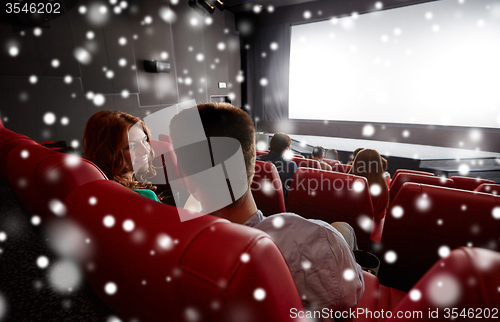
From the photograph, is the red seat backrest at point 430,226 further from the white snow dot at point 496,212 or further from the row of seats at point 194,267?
the row of seats at point 194,267

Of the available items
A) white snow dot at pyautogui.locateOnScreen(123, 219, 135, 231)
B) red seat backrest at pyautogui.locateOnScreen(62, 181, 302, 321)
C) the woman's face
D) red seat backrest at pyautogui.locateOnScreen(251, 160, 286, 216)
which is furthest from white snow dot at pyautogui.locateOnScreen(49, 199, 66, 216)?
red seat backrest at pyautogui.locateOnScreen(251, 160, 286, 216)

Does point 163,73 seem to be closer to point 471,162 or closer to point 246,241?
point 246,241

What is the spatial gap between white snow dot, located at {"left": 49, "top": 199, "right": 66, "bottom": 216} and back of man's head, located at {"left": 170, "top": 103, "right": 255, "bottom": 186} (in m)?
0.33

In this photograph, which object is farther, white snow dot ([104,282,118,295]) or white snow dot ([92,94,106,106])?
white snow dot ([92,94,106,106])

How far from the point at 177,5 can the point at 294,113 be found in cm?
445

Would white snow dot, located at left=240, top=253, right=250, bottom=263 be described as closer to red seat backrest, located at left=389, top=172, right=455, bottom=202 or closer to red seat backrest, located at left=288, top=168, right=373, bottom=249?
red seat backrest, located at left=288, top=168, right=373, bottom=249

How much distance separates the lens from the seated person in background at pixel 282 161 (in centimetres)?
234

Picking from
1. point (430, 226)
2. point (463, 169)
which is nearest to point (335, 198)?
point (430, 226)

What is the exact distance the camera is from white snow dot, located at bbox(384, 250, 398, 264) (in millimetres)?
1307

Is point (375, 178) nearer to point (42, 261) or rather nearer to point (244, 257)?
point (244, 257)

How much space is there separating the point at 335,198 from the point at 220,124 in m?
1.19

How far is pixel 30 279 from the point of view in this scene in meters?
0.69

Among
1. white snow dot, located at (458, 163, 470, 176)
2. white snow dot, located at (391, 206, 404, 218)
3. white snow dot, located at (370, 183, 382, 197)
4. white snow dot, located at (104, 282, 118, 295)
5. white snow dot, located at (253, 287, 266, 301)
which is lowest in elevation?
white snow dot, located at (458, 163, 470, 176)

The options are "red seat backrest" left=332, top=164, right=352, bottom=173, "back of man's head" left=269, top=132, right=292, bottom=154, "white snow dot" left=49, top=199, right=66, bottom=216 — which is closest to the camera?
"white snow dot" left=49, top=199, right=66, bottom=216
